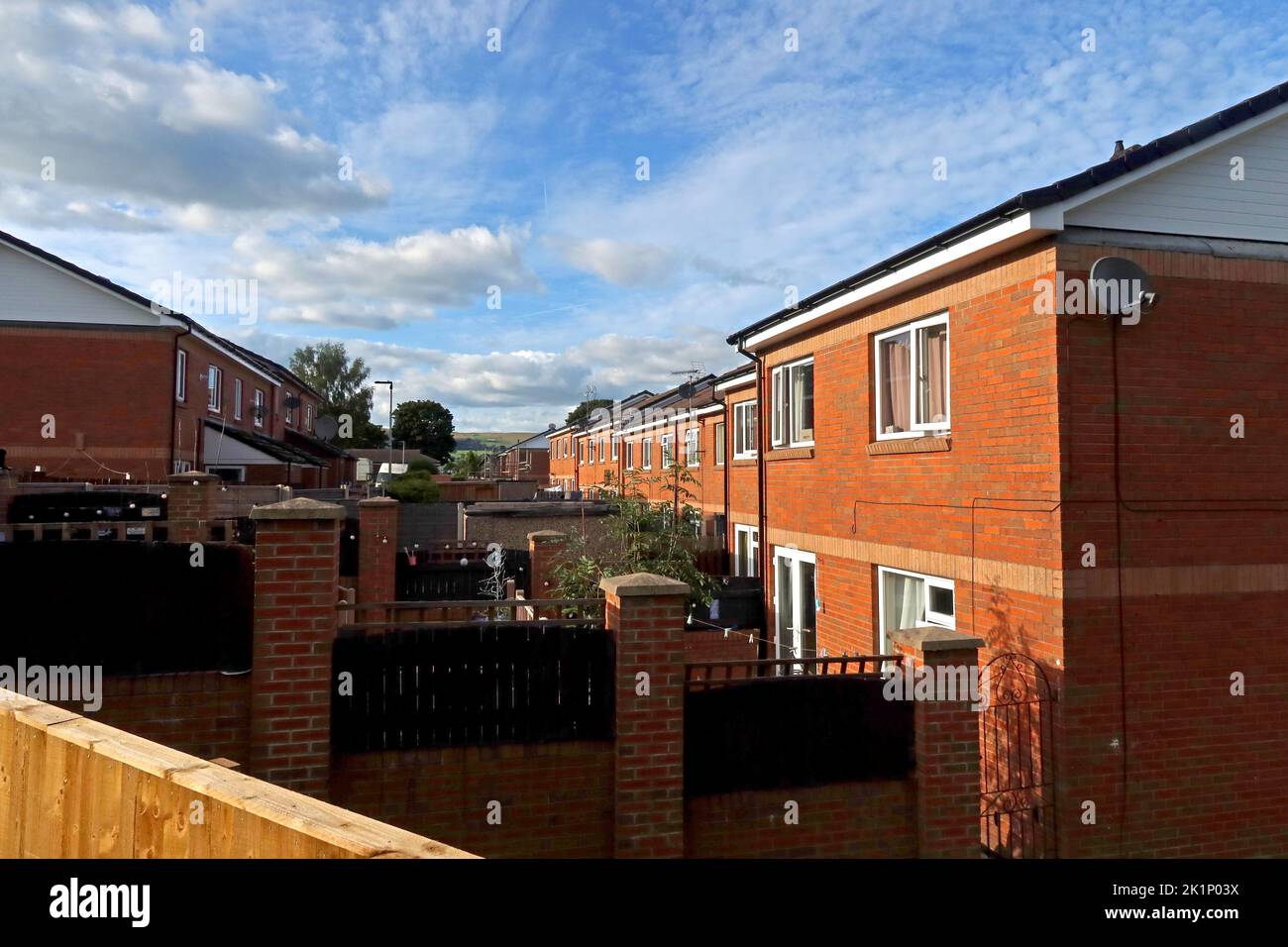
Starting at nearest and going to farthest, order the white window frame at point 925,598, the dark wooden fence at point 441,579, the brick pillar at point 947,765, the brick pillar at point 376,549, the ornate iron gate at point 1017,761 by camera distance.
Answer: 1. the brick pillar at point 947,765
2. the ornate iron gate at point 1017,761
3. the white window frame at point 925,598
4. the brick pillar at point 376,549
5. the dark wooden fence at point 441,579

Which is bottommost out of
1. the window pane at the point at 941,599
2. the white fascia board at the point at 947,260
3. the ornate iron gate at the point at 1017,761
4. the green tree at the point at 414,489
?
the ornate iron gate at the point at 1017,761

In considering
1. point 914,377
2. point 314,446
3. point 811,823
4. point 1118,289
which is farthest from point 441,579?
point 314,446

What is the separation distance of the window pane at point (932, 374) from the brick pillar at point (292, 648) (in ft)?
19.6

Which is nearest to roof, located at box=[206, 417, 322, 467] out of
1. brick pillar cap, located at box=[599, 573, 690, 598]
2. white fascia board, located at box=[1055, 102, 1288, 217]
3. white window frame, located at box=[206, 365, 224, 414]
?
white window frame, located at box=[206, 365, 224, 414]

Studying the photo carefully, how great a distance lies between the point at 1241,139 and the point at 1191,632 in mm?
4426

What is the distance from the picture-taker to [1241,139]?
6.82m

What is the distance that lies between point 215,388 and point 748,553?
1825 cm

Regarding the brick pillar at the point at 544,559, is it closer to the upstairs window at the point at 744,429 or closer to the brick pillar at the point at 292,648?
the upstairs window at the point at 744,429

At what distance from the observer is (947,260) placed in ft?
24.1

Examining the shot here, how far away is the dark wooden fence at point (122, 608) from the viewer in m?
4.68

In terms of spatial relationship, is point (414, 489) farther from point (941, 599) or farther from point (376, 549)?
point (941, 599)

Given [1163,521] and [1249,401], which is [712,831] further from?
[1249,401]

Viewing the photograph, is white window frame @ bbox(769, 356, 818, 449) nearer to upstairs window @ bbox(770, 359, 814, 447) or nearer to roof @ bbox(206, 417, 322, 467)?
upstairs window @ bbox(770, 359, 814, 447)

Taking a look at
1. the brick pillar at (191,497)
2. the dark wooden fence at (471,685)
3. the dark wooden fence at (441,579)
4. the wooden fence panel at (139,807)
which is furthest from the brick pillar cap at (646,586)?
the brick pillar at (191,497)
